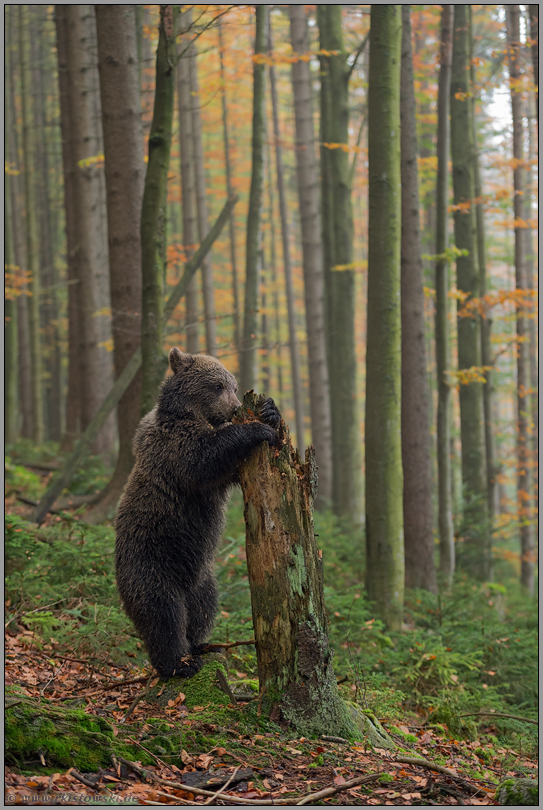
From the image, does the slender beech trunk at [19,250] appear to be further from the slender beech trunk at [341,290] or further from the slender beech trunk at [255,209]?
the slender beech trunk at [341,290]

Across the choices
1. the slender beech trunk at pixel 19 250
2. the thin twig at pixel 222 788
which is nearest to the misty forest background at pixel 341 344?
the slender beech trunk at pixel 19 250

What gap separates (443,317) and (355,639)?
699cm

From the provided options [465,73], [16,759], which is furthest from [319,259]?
[16,759]

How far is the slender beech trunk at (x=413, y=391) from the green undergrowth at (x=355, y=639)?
133 cm

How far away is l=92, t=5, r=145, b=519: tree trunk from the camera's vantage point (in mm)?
10672

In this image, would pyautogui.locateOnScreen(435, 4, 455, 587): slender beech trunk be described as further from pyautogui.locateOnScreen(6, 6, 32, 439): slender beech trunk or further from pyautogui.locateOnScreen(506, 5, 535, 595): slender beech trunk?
pyautogui.locateOnScreen(6, 6, 32, 439): slender beech trunk

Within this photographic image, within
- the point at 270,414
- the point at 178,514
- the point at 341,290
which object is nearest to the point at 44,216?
the point at 341,290

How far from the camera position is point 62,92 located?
17578 millimetres

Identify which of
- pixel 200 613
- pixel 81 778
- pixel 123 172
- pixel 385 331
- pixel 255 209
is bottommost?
pixel 81 778

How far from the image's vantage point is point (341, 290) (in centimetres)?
1672

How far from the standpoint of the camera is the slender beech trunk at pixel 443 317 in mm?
12258

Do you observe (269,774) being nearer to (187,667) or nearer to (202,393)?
(187,667)

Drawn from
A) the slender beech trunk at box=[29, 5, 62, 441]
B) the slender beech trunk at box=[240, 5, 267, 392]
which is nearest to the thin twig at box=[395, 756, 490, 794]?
the slender beech trunk at box=[240, 5, 267, 392]

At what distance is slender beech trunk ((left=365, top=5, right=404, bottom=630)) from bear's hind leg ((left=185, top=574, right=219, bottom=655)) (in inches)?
132
